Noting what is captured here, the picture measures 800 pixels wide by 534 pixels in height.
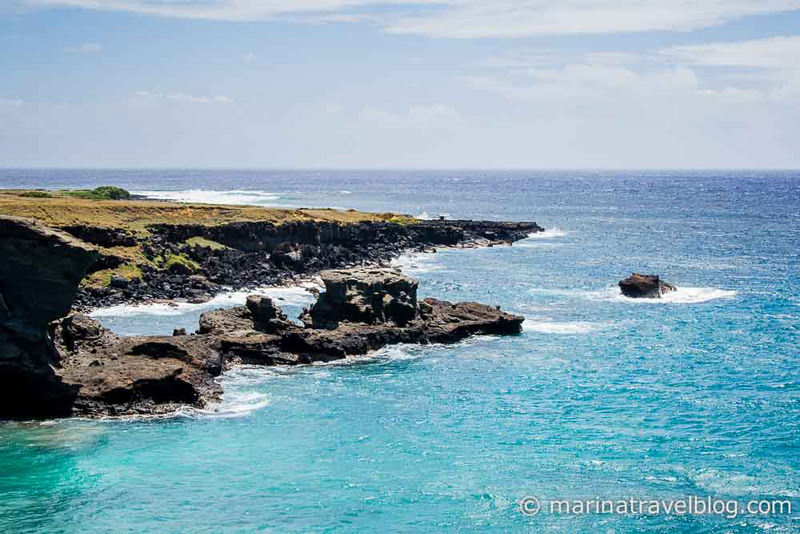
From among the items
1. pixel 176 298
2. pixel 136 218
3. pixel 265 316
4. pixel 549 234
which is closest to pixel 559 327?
pixel 265 316

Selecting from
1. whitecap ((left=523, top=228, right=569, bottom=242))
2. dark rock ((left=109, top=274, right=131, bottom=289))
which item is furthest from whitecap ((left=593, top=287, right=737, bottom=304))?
whitecap ((left=523, top=228, right=569, bottom=242))

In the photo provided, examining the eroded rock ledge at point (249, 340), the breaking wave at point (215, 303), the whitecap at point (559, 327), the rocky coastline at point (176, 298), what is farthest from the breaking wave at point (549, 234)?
the eroded rock ledge at point (249, 340)

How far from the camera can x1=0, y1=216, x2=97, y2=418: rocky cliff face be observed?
40719 millimetres

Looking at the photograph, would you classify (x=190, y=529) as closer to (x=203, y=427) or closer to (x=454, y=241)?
(x=203, y=427)

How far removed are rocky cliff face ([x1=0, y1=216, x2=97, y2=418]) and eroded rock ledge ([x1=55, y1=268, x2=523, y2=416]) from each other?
3.01 metres

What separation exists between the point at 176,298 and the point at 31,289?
3619cm

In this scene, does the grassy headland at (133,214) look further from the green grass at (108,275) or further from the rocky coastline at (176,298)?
the green grass at (108,275)

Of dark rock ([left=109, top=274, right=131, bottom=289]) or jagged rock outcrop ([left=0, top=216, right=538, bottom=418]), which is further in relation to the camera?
dark rock ([left=109, top=274, right=131, bottom=289])

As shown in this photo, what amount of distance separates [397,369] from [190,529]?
2439 cm

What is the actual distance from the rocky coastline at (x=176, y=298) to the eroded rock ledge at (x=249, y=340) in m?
0.08

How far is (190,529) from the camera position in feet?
106

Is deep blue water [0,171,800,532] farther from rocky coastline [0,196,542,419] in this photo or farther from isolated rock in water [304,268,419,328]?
isolated rock in water [304,268,419,328]

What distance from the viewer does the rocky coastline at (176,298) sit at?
135ft

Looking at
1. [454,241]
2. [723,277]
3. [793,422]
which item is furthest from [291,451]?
[454,241]
